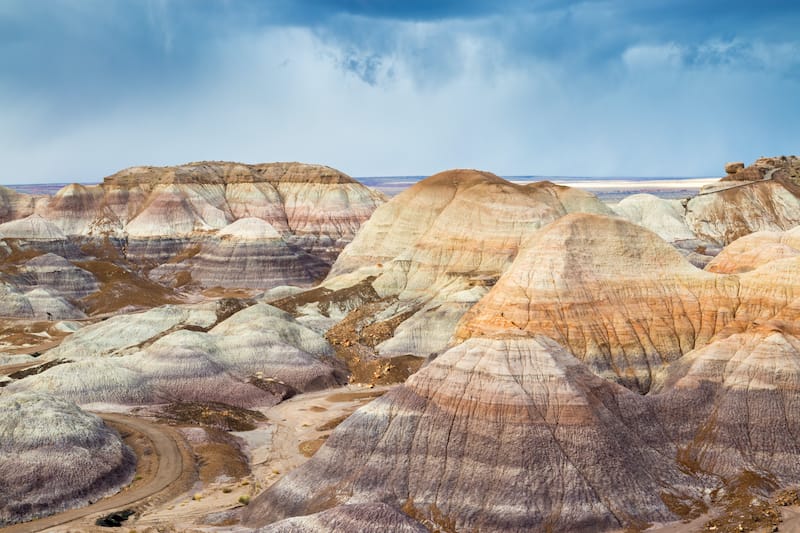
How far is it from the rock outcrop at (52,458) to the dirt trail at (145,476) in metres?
0.74

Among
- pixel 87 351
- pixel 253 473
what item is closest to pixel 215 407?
pixel 253 473

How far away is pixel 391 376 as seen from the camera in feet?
219

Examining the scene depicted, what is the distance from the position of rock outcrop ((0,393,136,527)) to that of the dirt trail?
74 centimetres

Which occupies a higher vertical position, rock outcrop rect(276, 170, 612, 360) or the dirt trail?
rock outcrop rect(276, 170, 612, 360)

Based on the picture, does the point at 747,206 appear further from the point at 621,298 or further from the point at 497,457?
the point at 497,457

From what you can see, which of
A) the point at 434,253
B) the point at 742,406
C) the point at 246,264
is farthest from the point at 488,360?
the point at 246,264

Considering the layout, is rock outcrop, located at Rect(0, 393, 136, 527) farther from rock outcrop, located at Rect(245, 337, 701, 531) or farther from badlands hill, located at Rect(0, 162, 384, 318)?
badlands hill, located at Rect(0, 162, 384, 318)

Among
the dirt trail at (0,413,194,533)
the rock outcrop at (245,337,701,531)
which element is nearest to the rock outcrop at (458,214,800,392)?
the rock outcrop at (245,337,701,531)

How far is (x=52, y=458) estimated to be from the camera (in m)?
41.4

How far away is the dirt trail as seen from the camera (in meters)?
37.7

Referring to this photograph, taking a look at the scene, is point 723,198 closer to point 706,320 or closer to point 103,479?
point 706,320

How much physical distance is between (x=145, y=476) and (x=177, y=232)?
108m

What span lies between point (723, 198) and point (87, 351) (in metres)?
108

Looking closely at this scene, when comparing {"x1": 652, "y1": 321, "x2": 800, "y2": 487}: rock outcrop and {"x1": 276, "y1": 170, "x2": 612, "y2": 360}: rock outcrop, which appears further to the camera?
{"x1": 276, "y1": 170, "x2": 612, "y2": 360}: rock outcrop
